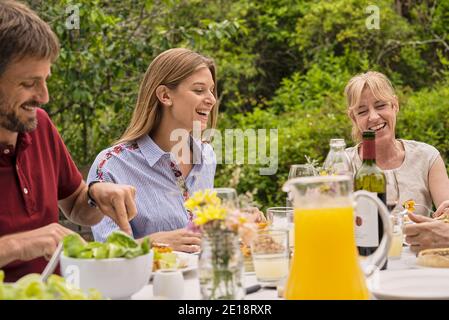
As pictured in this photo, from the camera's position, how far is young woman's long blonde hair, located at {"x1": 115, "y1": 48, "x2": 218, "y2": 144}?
9.57ft

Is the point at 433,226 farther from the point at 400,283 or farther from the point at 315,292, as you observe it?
the point at 315,292

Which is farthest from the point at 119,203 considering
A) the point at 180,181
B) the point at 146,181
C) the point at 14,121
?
the point at 180,181

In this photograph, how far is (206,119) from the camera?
2973mm

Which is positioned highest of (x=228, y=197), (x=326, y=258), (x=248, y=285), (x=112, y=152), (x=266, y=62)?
(x=266, y=62)

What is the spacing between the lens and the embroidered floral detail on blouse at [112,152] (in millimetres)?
2729

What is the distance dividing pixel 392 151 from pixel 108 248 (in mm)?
2069

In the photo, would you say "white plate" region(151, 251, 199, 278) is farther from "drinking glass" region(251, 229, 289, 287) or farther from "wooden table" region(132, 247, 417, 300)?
"drinking glass" region(251, 229, 289, 287)

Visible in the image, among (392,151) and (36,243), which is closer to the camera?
(36,243)

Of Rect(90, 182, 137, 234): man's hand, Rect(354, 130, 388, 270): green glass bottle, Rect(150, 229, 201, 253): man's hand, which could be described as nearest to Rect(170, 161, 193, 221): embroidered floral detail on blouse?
Rect(150, 229, 201, 253): man's hand

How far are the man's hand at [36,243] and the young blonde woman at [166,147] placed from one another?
855 mm

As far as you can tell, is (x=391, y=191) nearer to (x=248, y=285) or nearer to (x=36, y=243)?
(x=248, y=285)

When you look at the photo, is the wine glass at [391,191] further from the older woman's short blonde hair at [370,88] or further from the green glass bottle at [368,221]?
the older woman's short blonde hair at [370,88]

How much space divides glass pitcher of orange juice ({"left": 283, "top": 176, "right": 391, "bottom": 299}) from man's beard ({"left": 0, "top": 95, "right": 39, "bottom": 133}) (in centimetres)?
99

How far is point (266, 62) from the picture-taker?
8594mm
